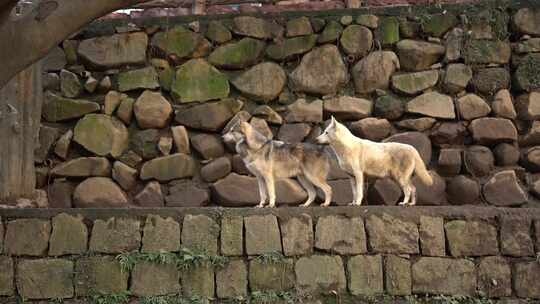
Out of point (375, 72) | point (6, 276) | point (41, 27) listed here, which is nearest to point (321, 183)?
point (375, 72)

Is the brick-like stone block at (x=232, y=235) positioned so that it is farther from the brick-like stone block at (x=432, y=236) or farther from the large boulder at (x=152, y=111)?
the large boulder at (x=152, y=111)

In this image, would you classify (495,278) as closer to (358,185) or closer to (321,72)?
(358,185)

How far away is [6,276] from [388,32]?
4.96 m

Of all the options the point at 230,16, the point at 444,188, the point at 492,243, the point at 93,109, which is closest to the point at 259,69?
the point at 230,16

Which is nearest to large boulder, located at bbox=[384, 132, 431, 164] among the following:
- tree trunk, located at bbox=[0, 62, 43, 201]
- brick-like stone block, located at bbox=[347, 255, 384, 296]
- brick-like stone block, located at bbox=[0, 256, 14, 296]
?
brick-like stone block, located at bbox=[347, 255, 384, 296]

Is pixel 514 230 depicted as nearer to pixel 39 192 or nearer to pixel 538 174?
pixel 538 174

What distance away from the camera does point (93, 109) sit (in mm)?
8047

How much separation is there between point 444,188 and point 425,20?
2.00 m

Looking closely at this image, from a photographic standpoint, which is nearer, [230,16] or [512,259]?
[512,259]

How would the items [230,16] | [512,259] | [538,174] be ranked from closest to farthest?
[512,259]
[538,174]
[230,16]

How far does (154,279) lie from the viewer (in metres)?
6.38

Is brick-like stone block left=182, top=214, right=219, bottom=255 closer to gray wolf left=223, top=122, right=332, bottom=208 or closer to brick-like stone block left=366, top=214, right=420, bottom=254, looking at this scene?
gray wolf left=223, top=122, right=332, bottom=208

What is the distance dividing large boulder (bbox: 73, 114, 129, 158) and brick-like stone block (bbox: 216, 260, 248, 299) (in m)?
2.33

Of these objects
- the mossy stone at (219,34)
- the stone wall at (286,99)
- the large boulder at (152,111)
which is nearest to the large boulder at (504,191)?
the stone wall at (286,99)
